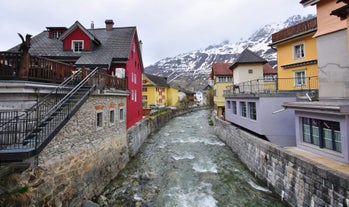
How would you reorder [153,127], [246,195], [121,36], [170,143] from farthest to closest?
[153,127], [170,143], [121,36], [246,195]

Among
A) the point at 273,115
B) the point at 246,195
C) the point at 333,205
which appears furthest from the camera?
the point at 273,115

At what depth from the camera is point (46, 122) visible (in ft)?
24.3

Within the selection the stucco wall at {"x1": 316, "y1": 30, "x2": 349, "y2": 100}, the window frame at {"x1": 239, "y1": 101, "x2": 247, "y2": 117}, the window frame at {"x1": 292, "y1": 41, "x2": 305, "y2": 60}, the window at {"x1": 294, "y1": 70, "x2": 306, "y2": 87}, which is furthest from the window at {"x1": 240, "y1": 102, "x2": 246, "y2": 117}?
the stucco wall at {"x1": 316, "y1": 30, "x2": 349, "y2": 100}

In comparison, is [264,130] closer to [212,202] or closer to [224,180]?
[224,180]

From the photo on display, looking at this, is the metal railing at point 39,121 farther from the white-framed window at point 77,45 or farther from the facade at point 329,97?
the facade at point 329,97

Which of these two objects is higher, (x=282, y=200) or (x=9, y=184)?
(x=9, y=184)

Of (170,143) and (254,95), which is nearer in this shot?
(254,95)

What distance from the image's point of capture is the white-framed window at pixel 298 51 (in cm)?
1689

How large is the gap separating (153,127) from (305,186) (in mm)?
23245

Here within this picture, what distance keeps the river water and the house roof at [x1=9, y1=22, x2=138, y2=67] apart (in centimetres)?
970

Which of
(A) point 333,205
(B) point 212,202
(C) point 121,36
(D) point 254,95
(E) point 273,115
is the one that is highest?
(C) point 121,36

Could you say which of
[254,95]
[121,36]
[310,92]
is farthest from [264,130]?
[121,36]

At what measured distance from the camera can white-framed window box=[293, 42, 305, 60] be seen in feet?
55.4

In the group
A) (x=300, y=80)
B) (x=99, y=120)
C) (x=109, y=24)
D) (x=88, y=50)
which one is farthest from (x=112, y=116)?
(x=300, y=80)
